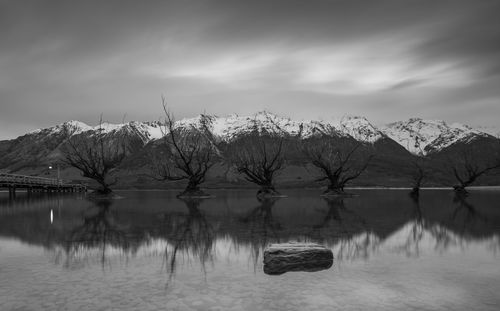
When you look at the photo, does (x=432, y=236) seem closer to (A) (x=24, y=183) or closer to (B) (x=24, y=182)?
(A) (x=24, y=183)

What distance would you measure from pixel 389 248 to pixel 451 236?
18.0ft

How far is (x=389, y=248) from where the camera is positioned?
17.4 meters

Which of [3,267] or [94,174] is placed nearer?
[3,267]

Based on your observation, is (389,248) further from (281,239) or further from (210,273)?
(210,273)

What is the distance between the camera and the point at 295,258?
13773 mm

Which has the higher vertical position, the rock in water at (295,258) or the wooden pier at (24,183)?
the wooden pier at (24,183)

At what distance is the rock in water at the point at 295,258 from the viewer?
44.0 ft

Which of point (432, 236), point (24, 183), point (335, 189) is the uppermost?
point (24, 183)

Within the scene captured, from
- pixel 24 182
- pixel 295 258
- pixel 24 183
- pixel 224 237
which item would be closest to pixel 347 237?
pixel 224 237

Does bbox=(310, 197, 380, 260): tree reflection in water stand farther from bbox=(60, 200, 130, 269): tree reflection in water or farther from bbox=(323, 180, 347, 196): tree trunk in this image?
bbox=(323, 180, 347, 196): tree trunk

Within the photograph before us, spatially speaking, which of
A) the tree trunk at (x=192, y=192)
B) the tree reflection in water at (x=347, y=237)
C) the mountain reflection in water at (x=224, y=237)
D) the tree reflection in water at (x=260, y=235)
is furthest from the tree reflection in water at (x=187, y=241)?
the tree trunk at (x=192, y=192)

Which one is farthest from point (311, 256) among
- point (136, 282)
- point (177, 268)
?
point (136, 282)

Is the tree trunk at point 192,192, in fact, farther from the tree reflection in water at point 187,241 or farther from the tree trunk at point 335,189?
the tree reflection in water at point 187,241

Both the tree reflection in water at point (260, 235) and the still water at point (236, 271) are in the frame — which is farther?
the tree reflection in water at point (260, 235)
